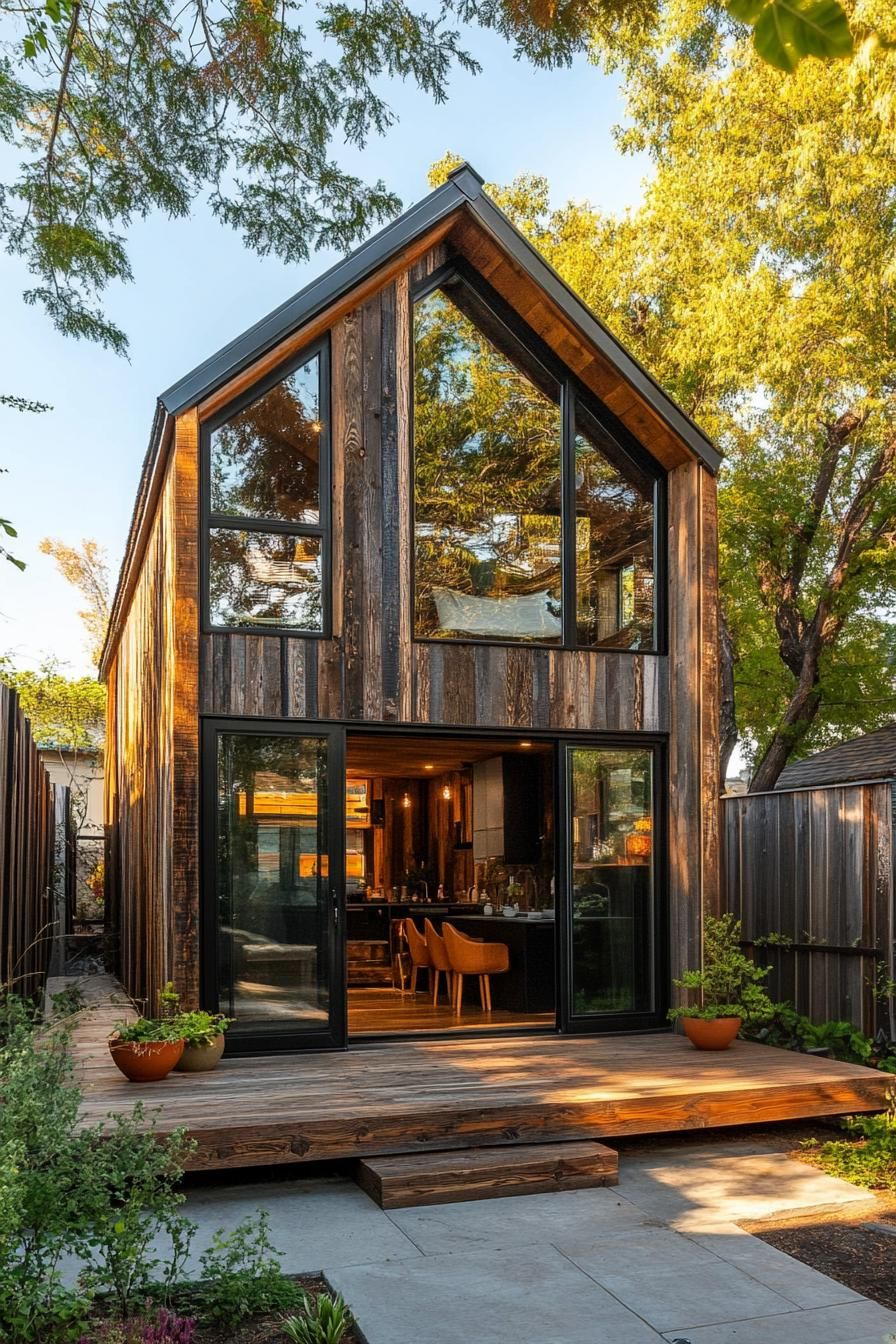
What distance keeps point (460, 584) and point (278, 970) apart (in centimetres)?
279

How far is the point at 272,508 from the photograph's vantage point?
7.56 metres

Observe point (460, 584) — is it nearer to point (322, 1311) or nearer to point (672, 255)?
point (322, 1311)

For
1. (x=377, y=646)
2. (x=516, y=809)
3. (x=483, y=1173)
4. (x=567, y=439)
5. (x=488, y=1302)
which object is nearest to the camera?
(x=488, y=1302)

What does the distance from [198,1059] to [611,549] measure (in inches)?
174

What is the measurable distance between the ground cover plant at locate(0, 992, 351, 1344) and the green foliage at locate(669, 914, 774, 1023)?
171 inches

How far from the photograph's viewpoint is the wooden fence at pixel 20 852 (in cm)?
682

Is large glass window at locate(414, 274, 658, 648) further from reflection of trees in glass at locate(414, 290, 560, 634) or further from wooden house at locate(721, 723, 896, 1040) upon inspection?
wooden house at locate(721, 723, 896, 1040)

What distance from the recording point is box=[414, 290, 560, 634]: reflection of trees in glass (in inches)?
320

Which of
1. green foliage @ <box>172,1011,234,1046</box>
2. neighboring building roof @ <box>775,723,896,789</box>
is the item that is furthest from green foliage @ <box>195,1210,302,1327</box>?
neighboring building roof @ <box>775,723,896,789</box>

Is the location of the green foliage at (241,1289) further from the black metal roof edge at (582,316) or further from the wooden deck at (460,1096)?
the black metal roof edge at (582,316)

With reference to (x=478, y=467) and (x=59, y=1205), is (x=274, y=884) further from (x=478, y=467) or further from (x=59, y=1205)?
(x=59, y=1205)

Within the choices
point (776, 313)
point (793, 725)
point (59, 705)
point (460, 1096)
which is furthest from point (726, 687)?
point (59, 705)

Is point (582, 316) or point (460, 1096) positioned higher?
point (582, 316)

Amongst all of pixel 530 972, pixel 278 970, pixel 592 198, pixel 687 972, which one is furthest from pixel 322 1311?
pixel 592 198
